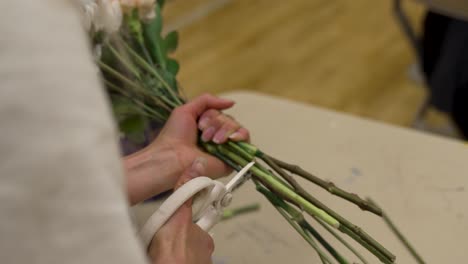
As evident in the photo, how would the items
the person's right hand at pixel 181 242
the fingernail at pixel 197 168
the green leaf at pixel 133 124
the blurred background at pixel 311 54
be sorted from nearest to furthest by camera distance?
the person's right hand at pixel 181 242 → the fingernail at pixel 197 168 → the green leaf at pixel 133 124 → the blurred background at pixel 311 54

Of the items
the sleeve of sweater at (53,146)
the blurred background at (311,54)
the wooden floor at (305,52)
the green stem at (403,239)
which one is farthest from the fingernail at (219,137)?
the wooden floor at (305,52)

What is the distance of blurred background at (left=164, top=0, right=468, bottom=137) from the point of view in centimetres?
195

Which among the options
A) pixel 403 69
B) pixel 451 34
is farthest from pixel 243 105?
pixel 403 69

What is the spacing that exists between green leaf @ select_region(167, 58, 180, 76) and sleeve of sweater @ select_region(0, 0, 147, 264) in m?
0.41

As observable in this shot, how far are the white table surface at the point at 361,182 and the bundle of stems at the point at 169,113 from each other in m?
0.06

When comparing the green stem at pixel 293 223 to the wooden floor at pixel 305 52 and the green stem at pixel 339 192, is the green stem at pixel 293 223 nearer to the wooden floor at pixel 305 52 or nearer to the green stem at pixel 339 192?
the green stem at pixel 339 192

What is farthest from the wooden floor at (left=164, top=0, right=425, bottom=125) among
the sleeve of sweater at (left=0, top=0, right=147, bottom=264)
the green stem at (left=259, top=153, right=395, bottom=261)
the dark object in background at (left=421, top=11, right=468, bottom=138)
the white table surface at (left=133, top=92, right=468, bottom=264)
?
the sleeve of sweater at (left=0, top=0, right=147, bottom=264)

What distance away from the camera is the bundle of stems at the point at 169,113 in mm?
628

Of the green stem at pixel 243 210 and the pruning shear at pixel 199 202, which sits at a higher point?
the pruning shear at pixel 199 202

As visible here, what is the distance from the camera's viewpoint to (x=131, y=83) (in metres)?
0.69

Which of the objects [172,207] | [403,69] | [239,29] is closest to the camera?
[172,207]

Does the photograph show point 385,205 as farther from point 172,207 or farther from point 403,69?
point 403,69

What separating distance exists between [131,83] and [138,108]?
0.04 meters

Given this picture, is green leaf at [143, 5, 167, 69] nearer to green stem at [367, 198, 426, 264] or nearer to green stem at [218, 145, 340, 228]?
green stem at [218, 145, 340, 228]
